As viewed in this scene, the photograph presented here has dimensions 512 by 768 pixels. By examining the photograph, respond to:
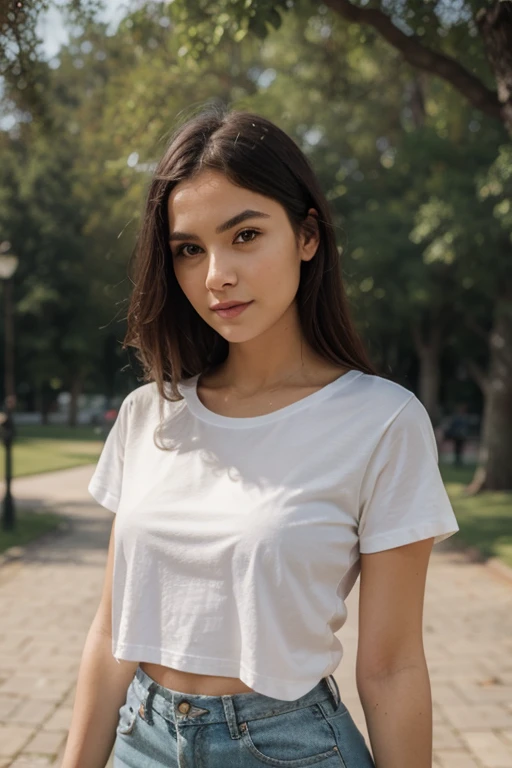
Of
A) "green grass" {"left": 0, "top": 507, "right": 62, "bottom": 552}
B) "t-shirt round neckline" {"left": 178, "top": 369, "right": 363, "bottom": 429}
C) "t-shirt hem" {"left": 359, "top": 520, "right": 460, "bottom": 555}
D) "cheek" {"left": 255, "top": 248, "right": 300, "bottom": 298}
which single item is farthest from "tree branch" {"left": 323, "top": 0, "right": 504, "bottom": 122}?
"green grass" {"left": 0, "top": 507, "right": 62, "bottom": 552}

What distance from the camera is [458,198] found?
43.3 ft

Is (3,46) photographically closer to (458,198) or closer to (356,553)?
(356,553)

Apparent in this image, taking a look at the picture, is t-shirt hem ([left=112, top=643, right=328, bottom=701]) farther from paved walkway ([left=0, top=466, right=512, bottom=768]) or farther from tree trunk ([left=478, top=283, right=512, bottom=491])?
tree trunk ([left=478, top=283, right=512, bottom=491])

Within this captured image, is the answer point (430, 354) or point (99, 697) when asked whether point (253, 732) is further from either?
point (430, 354)

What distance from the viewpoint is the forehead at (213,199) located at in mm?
1774

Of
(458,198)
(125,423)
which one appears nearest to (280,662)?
(125,423)

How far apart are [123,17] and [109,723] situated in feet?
15.7

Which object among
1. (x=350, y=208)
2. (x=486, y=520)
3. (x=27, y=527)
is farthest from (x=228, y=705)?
(x=350, y=208)

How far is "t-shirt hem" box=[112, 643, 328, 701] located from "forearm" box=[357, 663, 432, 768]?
0.12 meters

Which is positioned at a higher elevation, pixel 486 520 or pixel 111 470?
pixel 111 470

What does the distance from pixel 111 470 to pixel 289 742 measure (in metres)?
0.72

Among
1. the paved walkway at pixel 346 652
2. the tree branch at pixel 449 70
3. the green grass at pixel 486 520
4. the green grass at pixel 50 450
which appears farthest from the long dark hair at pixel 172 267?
the green grass at pixel 50 450

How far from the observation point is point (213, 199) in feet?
5.87

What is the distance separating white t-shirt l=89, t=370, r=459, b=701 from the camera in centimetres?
162
